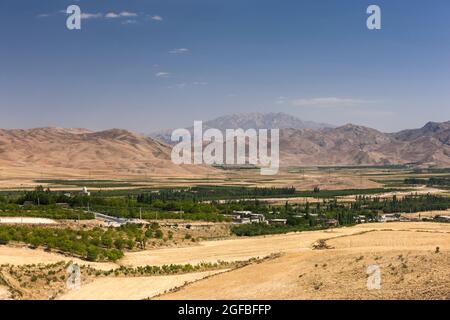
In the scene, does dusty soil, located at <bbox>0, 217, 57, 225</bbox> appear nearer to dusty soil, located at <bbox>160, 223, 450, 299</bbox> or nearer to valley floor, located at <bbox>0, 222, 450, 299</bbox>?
→ valley floor, located at <bbox>0, 222, 450, 299</bbox>

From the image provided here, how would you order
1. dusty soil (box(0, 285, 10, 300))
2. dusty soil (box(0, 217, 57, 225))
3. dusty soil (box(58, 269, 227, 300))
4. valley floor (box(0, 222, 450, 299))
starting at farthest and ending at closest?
dusty soil (box(0, 217, 57, 225)), dusty soil (box(58, 269, 227, 300)), dusty soil (box(0, 285, 10, 300)), valley floor (box(0, 222, 450, 299))

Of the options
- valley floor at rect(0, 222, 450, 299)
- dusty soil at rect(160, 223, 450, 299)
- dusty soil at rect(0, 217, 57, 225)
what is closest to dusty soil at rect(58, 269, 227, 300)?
valley floor at rect(0, 222, 450, 299)

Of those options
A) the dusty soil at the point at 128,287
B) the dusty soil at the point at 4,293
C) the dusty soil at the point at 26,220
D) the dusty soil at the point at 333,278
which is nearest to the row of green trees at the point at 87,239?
the dusty soil at the point at 26,220

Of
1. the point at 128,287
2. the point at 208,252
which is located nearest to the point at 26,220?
the point at 208,252

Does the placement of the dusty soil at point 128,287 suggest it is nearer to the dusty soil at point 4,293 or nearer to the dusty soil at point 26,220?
the dusty soil at point 4,293

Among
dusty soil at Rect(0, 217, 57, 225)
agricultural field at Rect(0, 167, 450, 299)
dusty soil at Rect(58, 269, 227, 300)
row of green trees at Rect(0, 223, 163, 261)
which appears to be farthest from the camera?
dusty soil at Rect(0, 217, 57, 225)

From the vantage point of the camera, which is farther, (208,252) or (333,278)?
(208,252)

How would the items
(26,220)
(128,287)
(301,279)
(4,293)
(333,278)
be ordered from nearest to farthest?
(333,278) → (301,279) → (4,293) → (128,287) → (26,220)

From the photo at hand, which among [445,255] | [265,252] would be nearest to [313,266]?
[445,255]

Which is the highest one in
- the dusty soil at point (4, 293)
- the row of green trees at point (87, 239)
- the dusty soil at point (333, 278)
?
the dusty soil at point (333, 278)

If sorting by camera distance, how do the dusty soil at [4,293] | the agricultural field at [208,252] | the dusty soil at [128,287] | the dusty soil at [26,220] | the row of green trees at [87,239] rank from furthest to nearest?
the dusty soil at [26,220]
the row of green trees at [87,239]
the dusty soil at [128,287]
the dusty soil at [4,293]
the agricultural field at [208,252]

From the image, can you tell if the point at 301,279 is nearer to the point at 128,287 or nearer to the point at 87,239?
the point at 128,287
